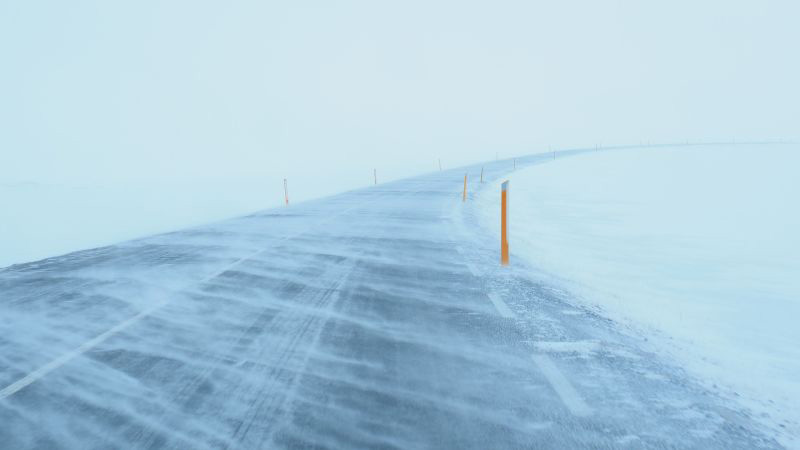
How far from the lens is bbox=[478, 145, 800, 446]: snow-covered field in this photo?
4484 millimetres

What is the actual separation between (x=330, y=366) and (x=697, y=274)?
712 cm

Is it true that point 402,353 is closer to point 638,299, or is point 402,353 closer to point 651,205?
point 638,299

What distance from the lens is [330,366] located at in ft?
14.4

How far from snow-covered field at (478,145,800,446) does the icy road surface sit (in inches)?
19.2

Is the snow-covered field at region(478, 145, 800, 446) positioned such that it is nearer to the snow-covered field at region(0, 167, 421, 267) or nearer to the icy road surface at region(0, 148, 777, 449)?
the icy road surface at region(0, 148, 777, 449)

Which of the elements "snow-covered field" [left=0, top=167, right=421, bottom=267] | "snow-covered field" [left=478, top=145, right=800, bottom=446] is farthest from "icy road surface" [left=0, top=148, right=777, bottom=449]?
"snow-covered field" [left=0, top=167, right=421, bottom=267]

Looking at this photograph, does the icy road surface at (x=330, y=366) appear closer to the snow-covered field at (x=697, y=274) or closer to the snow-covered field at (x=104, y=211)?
the snow-covered field at (x=697, y=274)

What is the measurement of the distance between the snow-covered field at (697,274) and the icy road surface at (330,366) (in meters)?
0.49

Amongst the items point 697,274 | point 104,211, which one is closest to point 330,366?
point 697,274

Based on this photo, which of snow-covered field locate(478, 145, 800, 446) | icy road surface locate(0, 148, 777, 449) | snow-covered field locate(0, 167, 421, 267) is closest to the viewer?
icy road surface locate(0, 148, 777, 449)

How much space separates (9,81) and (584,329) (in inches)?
5066

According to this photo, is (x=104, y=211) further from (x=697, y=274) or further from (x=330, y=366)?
(x=697, y=274)

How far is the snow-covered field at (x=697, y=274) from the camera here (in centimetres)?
448

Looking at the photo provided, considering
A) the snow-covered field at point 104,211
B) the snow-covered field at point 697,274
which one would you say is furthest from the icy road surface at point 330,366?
the snow-covered field at point 104,211
